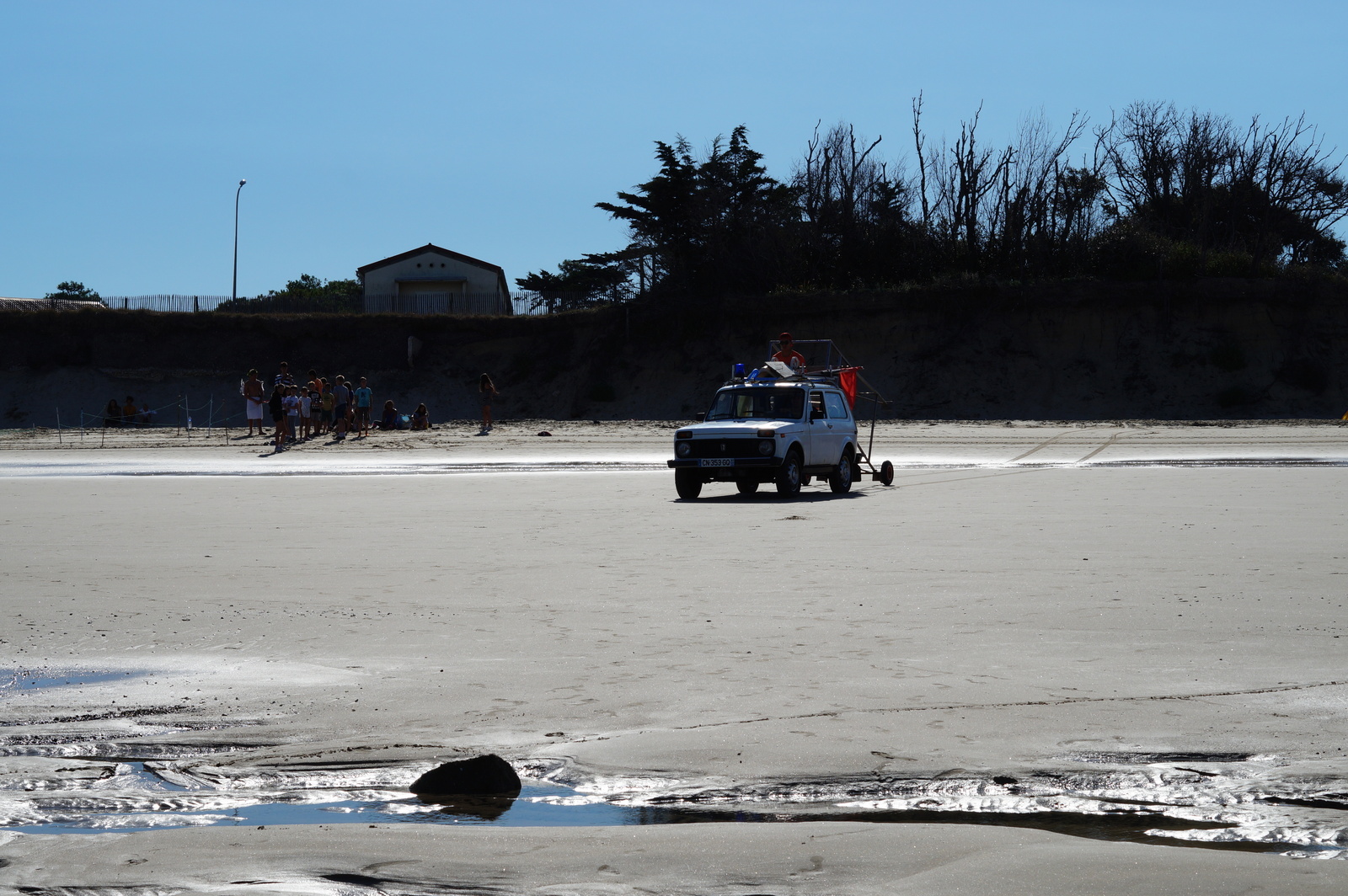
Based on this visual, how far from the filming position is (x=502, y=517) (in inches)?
617

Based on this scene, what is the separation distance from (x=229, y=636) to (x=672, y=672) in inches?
119

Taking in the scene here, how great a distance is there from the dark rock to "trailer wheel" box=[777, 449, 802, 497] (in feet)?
48.7

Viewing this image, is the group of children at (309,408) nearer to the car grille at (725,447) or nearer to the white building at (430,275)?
the car grille at (725,447)

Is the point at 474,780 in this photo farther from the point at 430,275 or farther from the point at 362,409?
the point at 430,275

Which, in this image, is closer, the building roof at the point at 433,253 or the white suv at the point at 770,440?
the white suv at the point at 770,440

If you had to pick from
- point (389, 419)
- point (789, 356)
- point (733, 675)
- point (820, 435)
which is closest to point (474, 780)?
point (733, 675)

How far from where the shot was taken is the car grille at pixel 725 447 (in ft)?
64.6

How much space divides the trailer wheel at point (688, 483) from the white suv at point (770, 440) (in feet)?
0.04

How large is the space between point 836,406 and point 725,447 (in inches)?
118

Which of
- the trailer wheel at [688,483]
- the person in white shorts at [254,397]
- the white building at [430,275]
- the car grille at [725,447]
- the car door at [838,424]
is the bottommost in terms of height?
the trailer wheel at [688,483]

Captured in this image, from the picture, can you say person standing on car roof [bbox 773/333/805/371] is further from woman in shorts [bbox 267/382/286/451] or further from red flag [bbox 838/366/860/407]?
woman in shorts [bbox 267/382/286/451]

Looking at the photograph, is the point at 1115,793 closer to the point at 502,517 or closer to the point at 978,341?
the point at 502,517

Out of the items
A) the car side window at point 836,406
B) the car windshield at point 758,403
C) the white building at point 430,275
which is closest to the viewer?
the car windshield at point 758,403

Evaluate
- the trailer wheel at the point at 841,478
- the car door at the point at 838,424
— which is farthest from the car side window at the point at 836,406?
the trailer wheel at the point at 841,478
